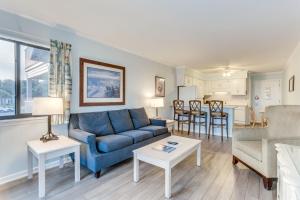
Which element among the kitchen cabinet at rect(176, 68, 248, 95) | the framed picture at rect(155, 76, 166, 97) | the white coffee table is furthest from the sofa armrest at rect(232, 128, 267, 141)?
the kitchen cabinet at rect(176, 68, 248, 95)

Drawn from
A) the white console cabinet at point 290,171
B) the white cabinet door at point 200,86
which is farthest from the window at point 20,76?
the white cabinet door at point 200,86

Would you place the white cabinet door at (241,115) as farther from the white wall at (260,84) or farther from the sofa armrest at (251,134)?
the sofa armrest at (251,134)

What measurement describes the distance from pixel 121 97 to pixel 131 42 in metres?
1.29

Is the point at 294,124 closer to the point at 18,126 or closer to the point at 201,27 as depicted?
the point at 201,27

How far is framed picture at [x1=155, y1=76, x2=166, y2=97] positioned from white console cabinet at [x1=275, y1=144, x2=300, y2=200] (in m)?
4.21

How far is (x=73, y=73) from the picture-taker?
9.83 ft

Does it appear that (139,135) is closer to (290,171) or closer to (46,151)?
(46,151)

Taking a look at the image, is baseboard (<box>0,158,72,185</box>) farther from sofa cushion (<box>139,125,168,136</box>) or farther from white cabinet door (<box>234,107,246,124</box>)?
white cabinet door (<box>234,107,246,124</box>)

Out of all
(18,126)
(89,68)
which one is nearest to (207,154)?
(89,68)

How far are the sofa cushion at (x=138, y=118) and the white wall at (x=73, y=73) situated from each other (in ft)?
0.96

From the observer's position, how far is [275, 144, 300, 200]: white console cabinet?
66 cm

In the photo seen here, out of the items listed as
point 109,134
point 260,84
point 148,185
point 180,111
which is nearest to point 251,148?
point 148,185

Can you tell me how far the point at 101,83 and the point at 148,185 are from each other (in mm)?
2230

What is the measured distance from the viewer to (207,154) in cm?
334
